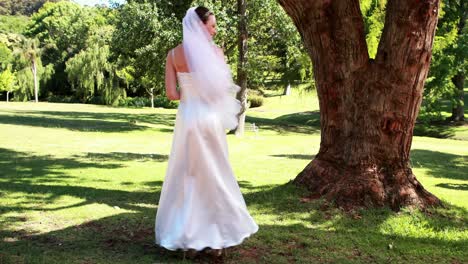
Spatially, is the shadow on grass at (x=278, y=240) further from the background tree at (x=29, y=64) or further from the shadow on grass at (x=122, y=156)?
the background tree at (x=29, y=64)

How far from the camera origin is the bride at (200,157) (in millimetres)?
4488

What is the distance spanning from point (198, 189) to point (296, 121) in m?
37.3

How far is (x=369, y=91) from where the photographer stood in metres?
6.78

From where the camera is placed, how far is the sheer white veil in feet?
14.9

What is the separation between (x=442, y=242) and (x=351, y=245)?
3.87 feet

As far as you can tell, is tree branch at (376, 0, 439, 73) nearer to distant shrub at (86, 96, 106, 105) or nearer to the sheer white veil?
the sheer white veil

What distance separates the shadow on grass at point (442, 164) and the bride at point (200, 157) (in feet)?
29.5

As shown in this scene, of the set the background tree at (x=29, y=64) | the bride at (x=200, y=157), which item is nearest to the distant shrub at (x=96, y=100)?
the background tree at (x=29, y=64)

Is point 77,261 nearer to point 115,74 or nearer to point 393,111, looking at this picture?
point 393,111

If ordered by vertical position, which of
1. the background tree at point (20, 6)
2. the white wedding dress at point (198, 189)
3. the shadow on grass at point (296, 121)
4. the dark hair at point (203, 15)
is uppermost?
the background tree at point (20, 6)

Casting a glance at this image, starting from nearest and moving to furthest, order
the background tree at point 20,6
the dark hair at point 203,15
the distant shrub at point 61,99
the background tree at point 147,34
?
1. the dark hair at point 203,15
2. the background tree at point 147,34
3. the distant shrub at point 61,99
4. the background tree at point 20,6

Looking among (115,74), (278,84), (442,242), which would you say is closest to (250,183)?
(442,242)

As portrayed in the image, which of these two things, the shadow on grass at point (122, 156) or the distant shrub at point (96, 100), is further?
the distant shrub at point (96, 100)

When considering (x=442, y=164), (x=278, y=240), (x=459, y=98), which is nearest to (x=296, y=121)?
(x=459, y=98)
